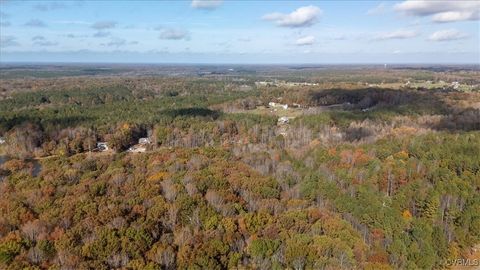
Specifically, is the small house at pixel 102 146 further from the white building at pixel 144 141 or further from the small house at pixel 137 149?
the white building at pixel 144 141

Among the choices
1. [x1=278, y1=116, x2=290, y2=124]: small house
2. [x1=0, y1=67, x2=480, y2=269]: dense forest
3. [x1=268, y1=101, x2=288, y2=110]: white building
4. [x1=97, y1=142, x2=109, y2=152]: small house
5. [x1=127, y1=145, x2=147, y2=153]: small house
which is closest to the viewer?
[x1=0, y1=67, x2=480, y2=269]: dense forest

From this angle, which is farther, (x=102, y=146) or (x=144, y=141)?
(x=144, y=141)

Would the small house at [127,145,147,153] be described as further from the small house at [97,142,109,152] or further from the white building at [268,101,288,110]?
the white building at [268,101,288,110]

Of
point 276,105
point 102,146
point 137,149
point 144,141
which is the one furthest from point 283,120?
point 102,146

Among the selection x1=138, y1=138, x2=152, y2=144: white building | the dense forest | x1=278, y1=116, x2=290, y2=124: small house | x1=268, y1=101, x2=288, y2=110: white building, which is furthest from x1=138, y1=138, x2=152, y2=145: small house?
x1=268, y1=101, x2=288, y2=110: white building

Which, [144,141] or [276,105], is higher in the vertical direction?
[276,105]

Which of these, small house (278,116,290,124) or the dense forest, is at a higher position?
the dense forest

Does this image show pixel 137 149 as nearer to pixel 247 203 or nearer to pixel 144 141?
pixel 144 141

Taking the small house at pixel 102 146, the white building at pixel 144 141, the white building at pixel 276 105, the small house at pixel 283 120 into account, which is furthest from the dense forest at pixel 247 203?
the white building at pixel 276 105

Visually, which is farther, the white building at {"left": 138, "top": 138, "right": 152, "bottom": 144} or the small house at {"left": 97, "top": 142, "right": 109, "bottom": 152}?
the white building at {"left": 138, "top": 138, "right": 152, "bottom": 144}

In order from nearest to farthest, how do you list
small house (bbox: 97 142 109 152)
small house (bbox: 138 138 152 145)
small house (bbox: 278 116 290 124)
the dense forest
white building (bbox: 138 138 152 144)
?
the dense forest
small house (bbox: 97 142 109 152)
small house (bbox: 138 138 152 145)
white building (bbox: 138 138 152 144)
small house (bbox: 278 116 290 124)

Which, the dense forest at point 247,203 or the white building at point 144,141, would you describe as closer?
the dense forest at point 247,203

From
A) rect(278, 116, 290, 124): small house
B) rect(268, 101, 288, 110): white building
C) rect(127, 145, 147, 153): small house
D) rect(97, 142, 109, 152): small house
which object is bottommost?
rect(127, 145, 147, 153): small house

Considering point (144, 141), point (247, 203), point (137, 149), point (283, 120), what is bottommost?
point (137, 149)
